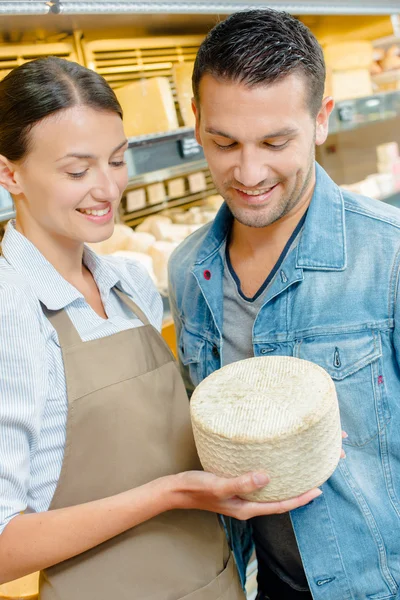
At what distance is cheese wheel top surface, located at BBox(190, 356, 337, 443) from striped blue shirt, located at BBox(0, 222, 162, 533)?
266 mm

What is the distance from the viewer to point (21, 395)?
1.00 meters

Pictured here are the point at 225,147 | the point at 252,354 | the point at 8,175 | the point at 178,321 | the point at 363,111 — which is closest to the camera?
the point at 8,175

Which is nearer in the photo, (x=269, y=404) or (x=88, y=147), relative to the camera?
(x=269, y=404)

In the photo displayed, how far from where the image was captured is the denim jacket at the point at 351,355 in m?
1.22

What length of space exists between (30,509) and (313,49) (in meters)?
1.14

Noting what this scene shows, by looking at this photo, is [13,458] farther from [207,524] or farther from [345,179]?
[345,179]

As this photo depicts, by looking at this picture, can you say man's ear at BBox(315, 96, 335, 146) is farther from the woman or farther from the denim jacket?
the woman

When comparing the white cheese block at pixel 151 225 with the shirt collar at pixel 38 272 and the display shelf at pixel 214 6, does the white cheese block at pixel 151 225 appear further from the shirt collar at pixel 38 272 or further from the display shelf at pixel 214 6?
the shirt collar at pixel 38 272

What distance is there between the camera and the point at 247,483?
965 millimetres

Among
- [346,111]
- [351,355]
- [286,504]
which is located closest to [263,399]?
[286,504]

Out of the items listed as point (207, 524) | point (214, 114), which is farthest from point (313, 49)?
point (207, 524)

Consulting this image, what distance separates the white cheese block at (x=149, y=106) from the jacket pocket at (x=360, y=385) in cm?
162

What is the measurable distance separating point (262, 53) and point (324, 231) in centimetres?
41

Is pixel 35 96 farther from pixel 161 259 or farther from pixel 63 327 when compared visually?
pixel 161 259
